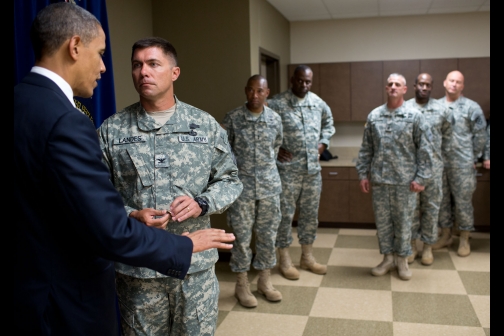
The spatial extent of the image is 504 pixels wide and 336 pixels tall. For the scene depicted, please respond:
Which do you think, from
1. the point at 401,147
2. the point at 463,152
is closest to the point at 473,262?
the point at 463,152

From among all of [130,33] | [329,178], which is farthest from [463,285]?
[130,33]

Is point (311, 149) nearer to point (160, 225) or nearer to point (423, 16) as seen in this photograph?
point (160, 225)

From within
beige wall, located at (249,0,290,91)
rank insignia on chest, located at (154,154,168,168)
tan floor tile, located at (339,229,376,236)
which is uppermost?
beige wall, located at (249,0,290,91)

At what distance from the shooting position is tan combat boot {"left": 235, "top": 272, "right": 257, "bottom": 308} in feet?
11.7

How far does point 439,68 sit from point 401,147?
7.94 feet

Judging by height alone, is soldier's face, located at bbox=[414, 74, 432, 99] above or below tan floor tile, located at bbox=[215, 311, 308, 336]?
above

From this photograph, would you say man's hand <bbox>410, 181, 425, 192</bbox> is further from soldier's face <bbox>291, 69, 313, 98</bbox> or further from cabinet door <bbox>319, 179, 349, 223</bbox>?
cabinet door <bbox>319, 179, 349, 223</bbox>

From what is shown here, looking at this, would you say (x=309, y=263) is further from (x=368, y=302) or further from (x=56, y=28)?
(x=56, y=28)

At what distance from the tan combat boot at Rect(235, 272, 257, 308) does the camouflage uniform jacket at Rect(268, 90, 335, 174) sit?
1.04m

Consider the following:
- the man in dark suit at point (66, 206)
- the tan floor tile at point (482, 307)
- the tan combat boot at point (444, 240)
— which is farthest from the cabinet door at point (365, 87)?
the man in dark suit at point (66, 206)

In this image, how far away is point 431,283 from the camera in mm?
3961

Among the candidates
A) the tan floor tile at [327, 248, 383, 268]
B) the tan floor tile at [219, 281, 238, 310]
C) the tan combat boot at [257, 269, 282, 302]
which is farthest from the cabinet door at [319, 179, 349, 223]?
the tan combat boot at [257, 269, 282, 302]

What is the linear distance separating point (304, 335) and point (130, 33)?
2.63 metres

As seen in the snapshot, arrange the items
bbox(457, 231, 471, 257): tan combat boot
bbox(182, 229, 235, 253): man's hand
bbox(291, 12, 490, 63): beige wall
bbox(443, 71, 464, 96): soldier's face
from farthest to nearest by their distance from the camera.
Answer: bbox(291, 12, 490, 63): beige wall
bbox(443, 71, 464, 96): soldier's face
bbox(457, 231, 471, 257): tan combat boot
bbox(182, 229, 235, 253): man's hand
